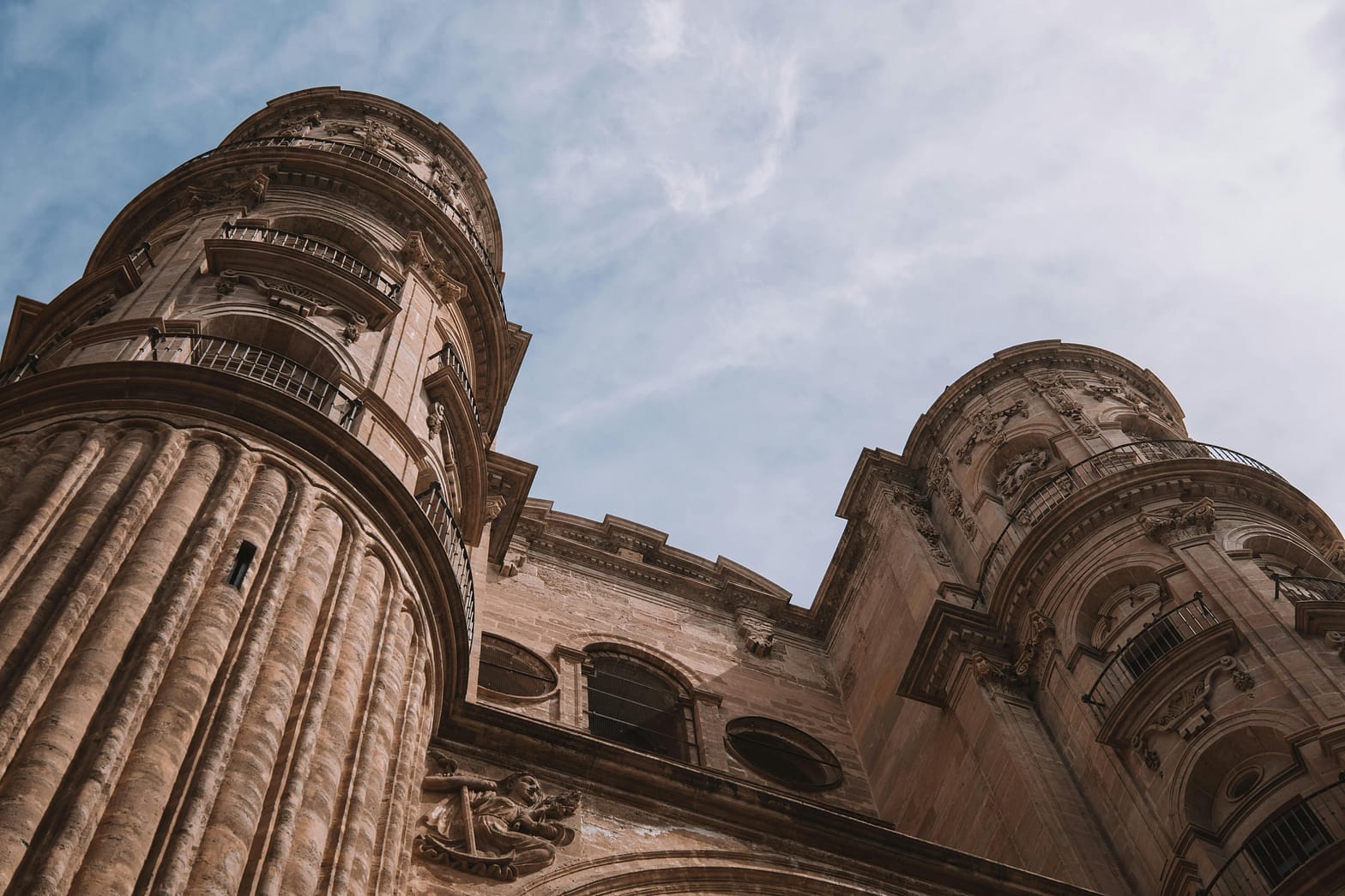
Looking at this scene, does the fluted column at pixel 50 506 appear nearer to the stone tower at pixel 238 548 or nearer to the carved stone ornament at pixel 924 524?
the stone tower at pixel 238 548

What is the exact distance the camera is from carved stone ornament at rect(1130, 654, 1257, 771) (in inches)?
742

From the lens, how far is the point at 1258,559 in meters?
21.5

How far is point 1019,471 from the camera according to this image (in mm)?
26672

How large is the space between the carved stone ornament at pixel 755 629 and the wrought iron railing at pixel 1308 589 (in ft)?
31.3

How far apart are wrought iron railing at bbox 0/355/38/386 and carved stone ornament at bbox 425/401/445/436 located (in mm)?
4854

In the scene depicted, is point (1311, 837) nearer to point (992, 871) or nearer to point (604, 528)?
point (992, 871)

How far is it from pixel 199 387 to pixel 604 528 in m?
14.4

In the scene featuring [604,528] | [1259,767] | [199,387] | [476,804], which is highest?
[604,528]

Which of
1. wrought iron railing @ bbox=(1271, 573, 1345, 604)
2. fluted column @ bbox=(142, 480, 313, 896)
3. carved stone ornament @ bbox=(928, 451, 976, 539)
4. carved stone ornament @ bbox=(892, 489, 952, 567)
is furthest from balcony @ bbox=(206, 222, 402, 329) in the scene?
wrought iron railing @ bbox=(1271, 573, 1345, 604)

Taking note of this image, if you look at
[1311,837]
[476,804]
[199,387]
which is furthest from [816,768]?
[199,387]

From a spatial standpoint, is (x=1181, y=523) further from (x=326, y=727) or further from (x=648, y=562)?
(x=326, y=727)

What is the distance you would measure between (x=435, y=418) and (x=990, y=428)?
13117mm

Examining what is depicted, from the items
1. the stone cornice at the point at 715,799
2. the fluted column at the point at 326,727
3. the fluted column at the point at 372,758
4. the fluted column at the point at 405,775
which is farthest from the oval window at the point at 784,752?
the fluted column at the point at 326,727

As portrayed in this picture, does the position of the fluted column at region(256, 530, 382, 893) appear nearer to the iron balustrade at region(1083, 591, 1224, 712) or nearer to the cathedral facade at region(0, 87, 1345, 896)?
the cathedral facade at region(0, 87, 1345, 896)
